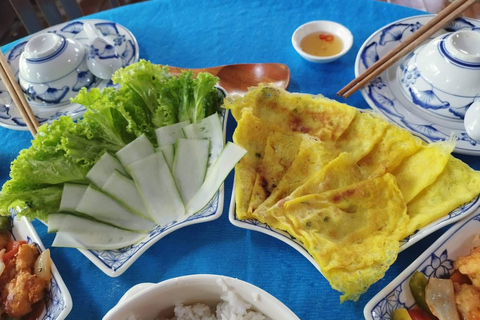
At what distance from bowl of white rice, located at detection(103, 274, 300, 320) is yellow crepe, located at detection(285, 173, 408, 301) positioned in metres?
0.36

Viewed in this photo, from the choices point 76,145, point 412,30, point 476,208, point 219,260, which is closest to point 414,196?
point 476,208

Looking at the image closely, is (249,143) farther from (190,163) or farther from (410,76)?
(410,76)

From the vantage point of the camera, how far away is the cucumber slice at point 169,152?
1570 mm

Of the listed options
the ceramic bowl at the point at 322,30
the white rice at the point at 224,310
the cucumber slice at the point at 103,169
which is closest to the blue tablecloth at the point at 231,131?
the ceramic bowl at the point at 322,30

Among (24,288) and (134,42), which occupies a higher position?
(134,42)

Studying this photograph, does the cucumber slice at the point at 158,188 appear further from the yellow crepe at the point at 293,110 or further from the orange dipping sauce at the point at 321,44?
the orange dipping sauce at the point at 321,44

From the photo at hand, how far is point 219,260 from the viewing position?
142 centimetres

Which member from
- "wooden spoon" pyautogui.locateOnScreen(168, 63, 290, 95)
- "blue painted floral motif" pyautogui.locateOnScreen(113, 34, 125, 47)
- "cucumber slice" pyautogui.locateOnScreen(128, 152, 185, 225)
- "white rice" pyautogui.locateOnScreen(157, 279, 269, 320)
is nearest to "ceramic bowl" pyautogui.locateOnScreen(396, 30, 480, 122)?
"wooden spoon" pyautogui.locateOnScreen(168, 63, 290, 95)

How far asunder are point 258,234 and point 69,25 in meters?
1.68

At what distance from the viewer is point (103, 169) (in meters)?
1.50

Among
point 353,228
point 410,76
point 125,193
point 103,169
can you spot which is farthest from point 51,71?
point 410,76

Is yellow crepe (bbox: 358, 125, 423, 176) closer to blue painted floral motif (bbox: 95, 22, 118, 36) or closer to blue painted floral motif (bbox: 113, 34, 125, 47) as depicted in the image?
blue painted floral motif (bbox: 113, 34, 125, 47)

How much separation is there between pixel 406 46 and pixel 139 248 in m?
1.49

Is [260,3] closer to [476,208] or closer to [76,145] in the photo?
[76,145]
